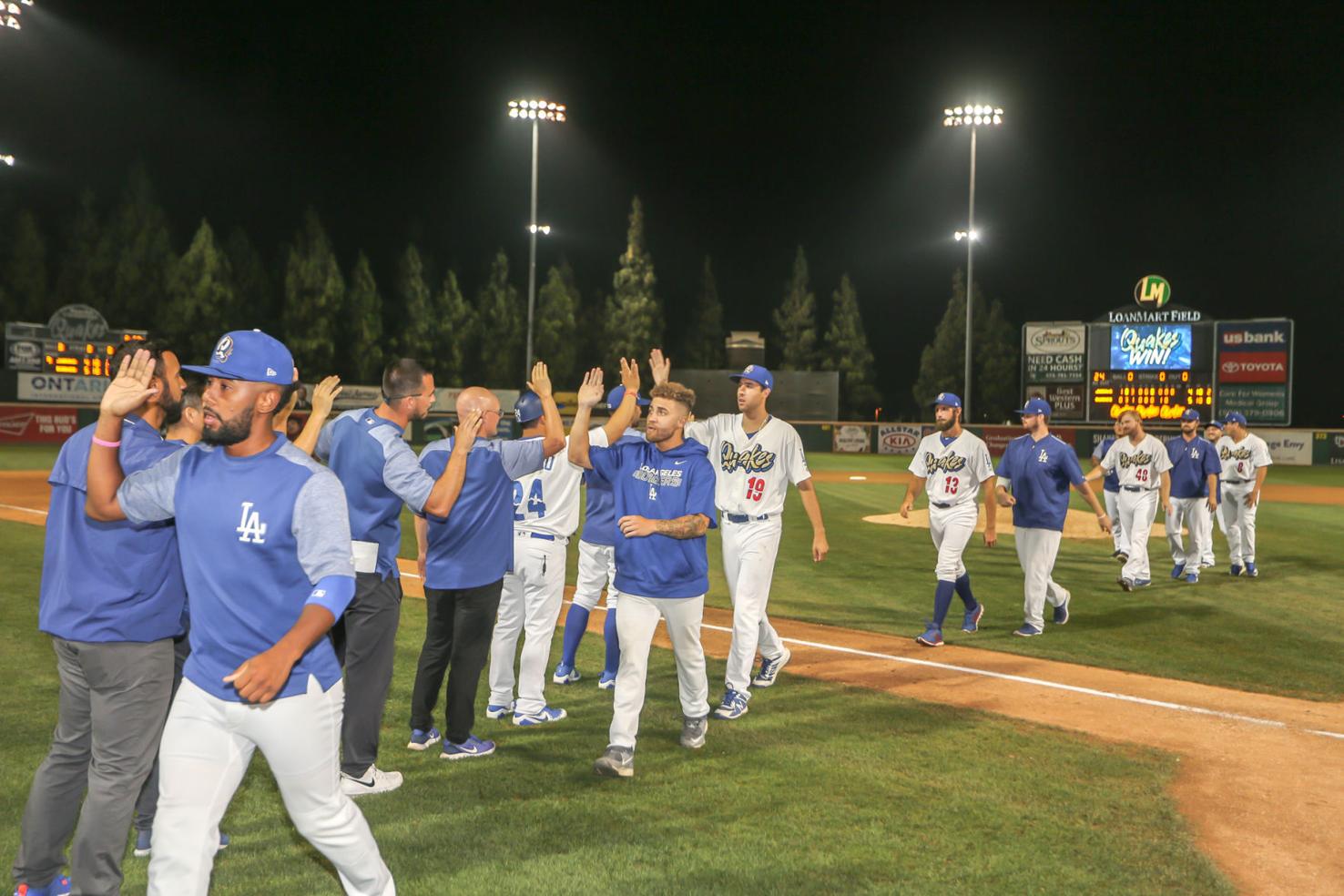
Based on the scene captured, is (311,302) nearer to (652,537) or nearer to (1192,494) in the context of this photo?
(1192,494)

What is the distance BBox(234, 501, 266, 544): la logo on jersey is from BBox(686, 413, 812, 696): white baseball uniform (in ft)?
13.5

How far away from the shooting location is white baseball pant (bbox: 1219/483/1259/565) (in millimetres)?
14148

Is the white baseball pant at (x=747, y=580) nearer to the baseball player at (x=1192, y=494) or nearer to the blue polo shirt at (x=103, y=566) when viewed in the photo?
the blue polo shirt at (x=103, y=566)

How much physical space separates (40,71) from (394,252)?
64.5 feet

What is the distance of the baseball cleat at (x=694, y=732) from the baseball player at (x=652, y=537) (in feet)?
1.42

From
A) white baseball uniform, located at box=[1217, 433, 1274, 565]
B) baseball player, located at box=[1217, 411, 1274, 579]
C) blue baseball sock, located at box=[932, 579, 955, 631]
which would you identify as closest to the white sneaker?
blue baseball sock, located at box=[932, 579, 955, 631]

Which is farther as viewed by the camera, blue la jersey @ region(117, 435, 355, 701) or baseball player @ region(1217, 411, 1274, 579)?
baseball player @ region(1217, 411, 1274, 579)

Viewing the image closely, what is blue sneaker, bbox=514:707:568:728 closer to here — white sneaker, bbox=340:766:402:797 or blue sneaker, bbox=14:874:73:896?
white sneaker, bbox=340:766:402:797

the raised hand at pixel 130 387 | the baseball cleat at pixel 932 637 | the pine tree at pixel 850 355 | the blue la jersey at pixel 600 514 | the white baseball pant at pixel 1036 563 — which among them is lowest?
the baseball cleat at pixel 932 637

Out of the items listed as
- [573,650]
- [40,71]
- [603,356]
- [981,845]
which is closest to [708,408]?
[603,356]

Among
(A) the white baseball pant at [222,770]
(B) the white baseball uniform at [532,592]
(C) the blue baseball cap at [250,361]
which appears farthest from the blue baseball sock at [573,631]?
(C) the blue baseball cap at [250,361]

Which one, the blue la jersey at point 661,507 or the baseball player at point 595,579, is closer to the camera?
the blue la jersey at point 661,507

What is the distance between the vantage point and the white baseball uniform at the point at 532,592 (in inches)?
256

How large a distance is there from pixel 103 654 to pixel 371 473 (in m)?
1.76
